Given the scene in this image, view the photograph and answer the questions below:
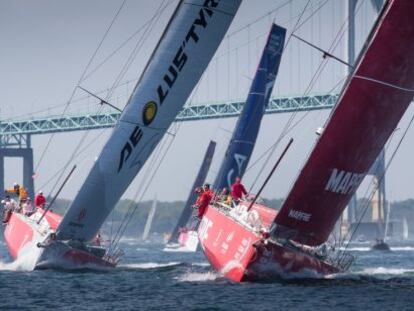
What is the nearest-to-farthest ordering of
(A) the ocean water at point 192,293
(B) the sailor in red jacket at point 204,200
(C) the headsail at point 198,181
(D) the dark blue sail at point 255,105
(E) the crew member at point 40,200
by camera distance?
(A) the ocean water at point 192,293 → (B) the sailor in red jacket at point 204,200 → (E) the crew member at point 40,200 → (D) the dark blue sail at point 255,105 → (C) the headsail at point 198,181

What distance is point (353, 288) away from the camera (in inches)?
478

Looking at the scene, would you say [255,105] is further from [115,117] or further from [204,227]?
[115,117]

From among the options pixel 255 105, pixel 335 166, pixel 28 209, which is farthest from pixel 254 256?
pixel 255 105

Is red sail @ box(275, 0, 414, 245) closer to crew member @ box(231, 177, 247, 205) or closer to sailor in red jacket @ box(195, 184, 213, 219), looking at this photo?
crew member @ box(231, 177, 247, 205)

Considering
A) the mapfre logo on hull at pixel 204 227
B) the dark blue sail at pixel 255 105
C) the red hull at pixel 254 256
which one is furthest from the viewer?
the dark blue sail at pixel 255 105

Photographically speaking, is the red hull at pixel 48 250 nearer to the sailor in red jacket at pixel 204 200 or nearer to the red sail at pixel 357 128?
the sailor in red jacket at pixel 204 200

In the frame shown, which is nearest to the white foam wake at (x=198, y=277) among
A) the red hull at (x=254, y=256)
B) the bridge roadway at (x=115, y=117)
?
the red hull at (x=254, y=256)

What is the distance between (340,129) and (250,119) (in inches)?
481

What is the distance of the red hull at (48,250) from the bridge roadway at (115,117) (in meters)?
43.1

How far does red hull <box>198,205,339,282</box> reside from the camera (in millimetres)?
11719

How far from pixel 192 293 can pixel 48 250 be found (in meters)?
3.26

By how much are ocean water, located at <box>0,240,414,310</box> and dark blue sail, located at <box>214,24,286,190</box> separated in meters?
9.33

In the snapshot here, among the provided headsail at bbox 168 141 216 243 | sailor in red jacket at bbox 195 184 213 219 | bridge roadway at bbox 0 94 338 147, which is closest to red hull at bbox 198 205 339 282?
sailor in red jacket at bbox 195 184 213 219

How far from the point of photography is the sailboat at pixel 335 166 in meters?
11.3
